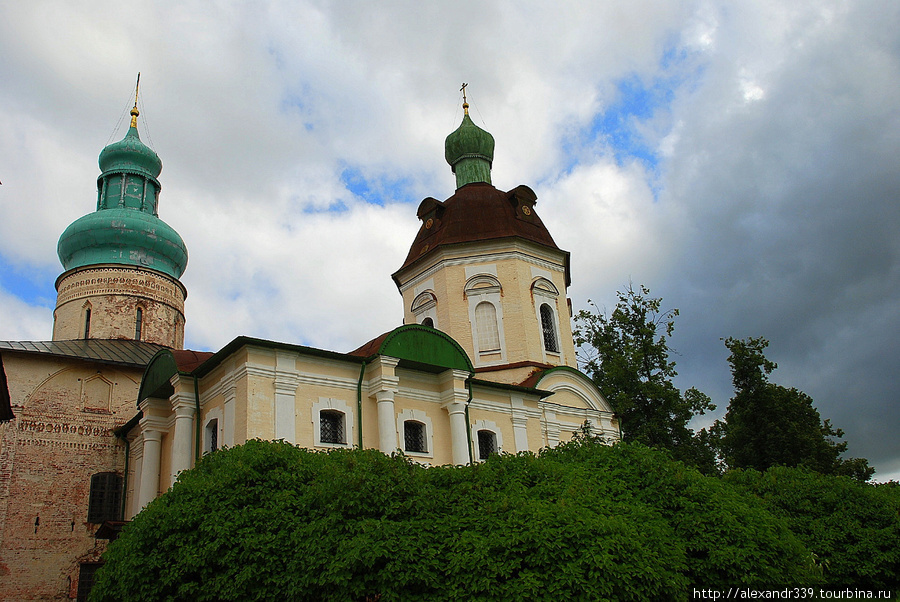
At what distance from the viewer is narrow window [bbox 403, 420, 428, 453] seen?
15.0 meters

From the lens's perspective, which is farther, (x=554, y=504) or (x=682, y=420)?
(x=682, y=420)

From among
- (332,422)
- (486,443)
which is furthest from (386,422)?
(486,443)

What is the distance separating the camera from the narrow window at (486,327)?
19.9 metres

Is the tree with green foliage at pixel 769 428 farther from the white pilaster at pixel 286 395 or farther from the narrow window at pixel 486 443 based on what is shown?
the white pilaster at pixel 286 395

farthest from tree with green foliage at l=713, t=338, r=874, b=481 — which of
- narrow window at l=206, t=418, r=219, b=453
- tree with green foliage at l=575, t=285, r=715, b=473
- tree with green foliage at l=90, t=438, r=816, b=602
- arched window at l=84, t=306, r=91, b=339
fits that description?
arched window at l=84, t=306, r=91, b=339

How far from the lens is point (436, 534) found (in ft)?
27.1

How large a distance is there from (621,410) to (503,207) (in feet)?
25.2

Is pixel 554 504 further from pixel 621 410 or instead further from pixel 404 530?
pixel 621 410

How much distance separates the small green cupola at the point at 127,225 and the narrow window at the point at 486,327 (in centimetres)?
1215

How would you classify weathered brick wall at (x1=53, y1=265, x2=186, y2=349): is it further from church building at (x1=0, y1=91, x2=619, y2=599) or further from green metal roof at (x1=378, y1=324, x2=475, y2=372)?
green metal roof at (x1=378, y1=324, x2=475, y2=372)

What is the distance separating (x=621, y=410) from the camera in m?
22.6

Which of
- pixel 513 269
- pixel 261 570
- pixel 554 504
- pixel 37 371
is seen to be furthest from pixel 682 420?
pixel 37 371

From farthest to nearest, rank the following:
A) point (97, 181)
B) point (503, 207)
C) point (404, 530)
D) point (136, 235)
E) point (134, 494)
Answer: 1. point (97, 181)
2. point (136, 235)
3. point (503, 207)
4. point (134, 494)
5. point (404, 530)

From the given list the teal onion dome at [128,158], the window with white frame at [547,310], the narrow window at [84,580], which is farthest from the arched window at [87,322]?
the window with white frame at [547,310]
